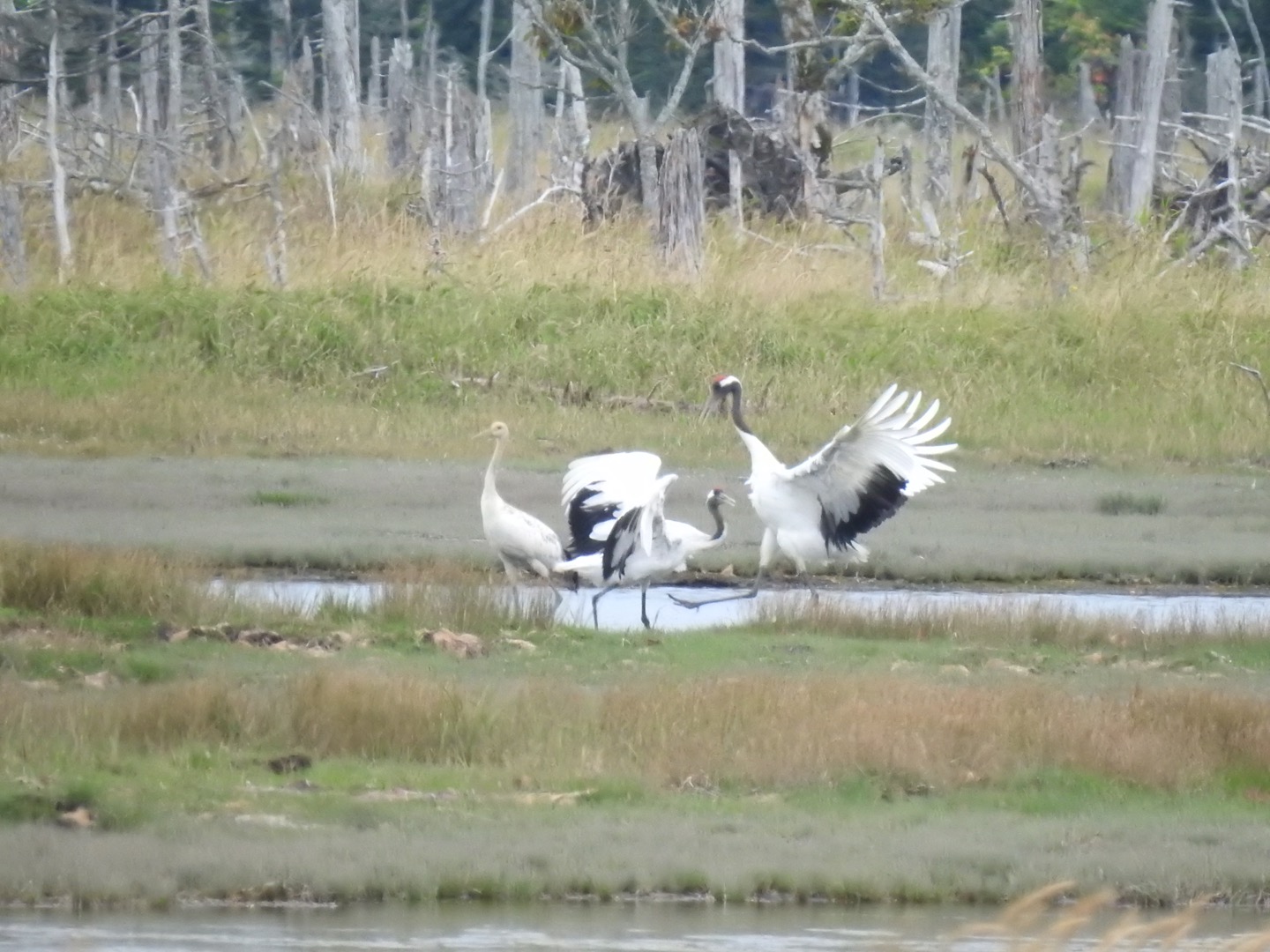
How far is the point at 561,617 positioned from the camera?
12.6m

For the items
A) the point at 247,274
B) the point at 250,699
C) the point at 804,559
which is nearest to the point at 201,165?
the point at 247,274

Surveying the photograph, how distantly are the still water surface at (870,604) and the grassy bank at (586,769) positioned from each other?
102cm

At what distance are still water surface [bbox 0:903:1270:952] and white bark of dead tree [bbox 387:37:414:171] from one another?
26454 millimetres

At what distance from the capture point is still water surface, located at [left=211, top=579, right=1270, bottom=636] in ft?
39.3

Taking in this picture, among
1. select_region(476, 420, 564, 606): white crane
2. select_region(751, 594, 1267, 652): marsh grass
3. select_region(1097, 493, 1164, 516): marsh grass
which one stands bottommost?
select_region(1097, 493, 1164, 516): marsh grass

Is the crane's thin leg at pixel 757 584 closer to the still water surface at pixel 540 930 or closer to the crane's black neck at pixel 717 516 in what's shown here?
the crane's black neck at pixel 717 516

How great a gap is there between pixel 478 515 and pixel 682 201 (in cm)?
921

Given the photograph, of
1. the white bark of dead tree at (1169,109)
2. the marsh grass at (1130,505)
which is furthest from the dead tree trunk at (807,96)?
the marsh grass at (1130,505)

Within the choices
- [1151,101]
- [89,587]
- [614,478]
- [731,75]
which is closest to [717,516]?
[614,478]

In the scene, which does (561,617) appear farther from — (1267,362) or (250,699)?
(1267,362)

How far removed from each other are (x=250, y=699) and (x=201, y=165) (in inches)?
896

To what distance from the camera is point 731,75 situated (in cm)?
3122

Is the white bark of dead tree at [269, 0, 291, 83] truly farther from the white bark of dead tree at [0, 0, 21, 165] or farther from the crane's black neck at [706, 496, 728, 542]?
the crane's black neck at [706, 496, 728, 542]

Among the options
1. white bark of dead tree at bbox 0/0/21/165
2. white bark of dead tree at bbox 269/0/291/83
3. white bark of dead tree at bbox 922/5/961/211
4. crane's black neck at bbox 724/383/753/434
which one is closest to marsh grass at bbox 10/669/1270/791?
crane's black neck at bbox 724/383/753/434
